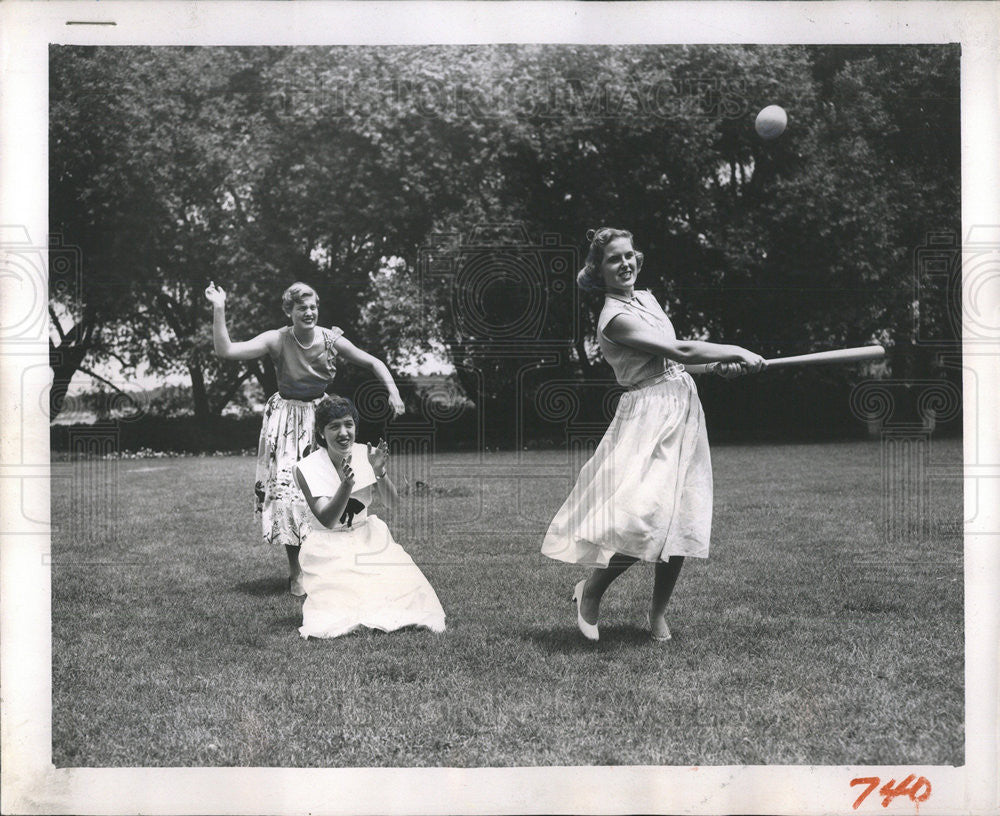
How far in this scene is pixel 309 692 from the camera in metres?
3.28

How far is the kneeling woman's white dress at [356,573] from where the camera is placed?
12.6 feet

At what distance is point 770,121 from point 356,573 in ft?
9.88

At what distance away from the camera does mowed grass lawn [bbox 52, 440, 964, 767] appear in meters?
3.08

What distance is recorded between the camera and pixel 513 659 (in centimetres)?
348

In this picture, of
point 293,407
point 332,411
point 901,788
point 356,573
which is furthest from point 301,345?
point 901,788

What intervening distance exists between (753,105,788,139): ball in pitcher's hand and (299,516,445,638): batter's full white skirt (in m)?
2.74

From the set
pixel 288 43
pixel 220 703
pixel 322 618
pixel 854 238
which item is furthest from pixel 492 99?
A: pixel 854 238

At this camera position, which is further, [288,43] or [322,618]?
[322,618]

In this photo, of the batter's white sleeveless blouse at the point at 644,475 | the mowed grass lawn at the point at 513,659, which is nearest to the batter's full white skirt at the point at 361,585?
the mowed grass lawn at the point at 513,659

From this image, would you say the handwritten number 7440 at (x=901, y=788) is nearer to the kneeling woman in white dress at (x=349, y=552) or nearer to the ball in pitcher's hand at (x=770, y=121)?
the kneeling woman in white dress at (x=349, y=552)

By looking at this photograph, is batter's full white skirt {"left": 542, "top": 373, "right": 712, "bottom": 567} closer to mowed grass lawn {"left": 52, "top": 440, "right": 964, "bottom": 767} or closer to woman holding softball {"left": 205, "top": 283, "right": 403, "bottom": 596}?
mowed grass lawn {"left": 52, "top": 440, "right": 964, "bottom": 767}

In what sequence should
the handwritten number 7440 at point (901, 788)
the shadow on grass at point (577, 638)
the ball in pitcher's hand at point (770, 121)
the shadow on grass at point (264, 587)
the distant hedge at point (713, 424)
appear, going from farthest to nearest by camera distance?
the distant hedge at point (713, 424), the shadow on grass at point (264, 587), the ball in pitcher's hand at point (770, 121), the shadow on grass at point (577, 638), the handwritten number 7440 at point (901, 788)

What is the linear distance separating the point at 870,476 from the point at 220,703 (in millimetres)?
5169

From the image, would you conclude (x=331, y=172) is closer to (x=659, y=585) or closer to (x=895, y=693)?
(x=659, y=585)
